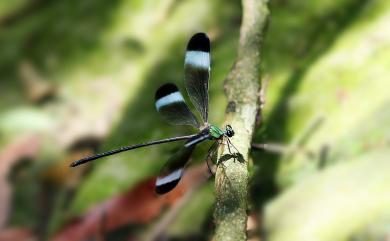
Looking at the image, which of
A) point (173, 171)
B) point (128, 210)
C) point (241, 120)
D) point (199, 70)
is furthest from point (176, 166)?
point (128, 210)

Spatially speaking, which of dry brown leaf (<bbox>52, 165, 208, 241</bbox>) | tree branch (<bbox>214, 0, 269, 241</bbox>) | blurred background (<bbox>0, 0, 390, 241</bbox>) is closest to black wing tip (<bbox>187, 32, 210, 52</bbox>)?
tree branch (<bbox>214, 0, 269, 241</bbox>)

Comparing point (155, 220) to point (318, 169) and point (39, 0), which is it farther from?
point (39, 0)

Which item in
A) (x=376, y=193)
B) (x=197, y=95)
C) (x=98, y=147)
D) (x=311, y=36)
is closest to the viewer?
(x=376, y=193)

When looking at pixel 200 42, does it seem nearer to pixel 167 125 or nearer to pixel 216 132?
pixel 216 132

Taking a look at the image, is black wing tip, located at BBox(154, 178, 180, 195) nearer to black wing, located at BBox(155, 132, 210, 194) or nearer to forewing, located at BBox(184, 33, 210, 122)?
black wing, located at BBox(155, 132, 210, 194)

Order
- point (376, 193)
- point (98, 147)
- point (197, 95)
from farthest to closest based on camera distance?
point (98, 147) → point (197, 95) → point (376, 193)

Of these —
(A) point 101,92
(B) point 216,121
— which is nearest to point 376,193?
(B) point 216,121

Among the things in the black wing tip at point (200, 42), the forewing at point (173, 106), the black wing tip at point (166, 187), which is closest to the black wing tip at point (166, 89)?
the forewing at point (173, 106)
